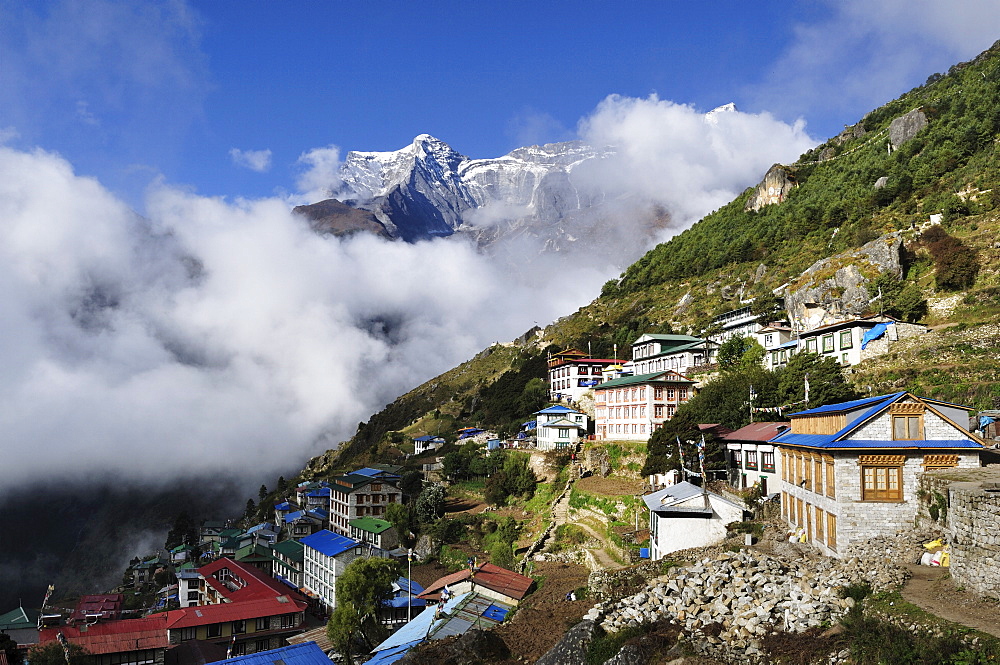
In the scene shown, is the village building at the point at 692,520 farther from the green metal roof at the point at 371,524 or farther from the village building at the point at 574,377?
the village building at the point at 574,377

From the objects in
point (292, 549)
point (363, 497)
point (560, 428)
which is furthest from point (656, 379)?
point (292, 549)

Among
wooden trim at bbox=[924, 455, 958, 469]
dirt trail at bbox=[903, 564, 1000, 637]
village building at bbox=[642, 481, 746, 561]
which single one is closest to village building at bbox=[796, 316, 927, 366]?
village building at bbox=[642, 481, 746, 561]

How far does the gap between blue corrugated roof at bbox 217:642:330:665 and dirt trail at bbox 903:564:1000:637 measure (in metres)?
27.9

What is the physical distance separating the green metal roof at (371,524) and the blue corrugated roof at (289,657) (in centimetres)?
3018

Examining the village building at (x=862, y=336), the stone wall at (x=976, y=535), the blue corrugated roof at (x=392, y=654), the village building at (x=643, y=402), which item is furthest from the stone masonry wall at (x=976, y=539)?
the village building at (x=643, y=402)

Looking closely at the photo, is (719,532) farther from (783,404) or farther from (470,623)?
(783,404)

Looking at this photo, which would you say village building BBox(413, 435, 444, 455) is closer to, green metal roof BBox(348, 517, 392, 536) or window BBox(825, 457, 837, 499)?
green metal roof BBox(348, 517, 392, 536)

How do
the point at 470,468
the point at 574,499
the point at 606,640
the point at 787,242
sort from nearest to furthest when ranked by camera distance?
the point at 606,640 < the point at 574,499 < the point at 470,468 < the point at 787,242

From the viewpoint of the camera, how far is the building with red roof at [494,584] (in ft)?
113

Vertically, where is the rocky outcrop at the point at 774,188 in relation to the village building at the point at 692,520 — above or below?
above

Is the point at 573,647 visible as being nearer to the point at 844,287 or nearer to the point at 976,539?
the point at 976,539

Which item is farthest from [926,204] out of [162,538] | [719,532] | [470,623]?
[162,538]

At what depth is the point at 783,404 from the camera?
4431cm

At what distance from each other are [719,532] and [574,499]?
1814 centimetres
